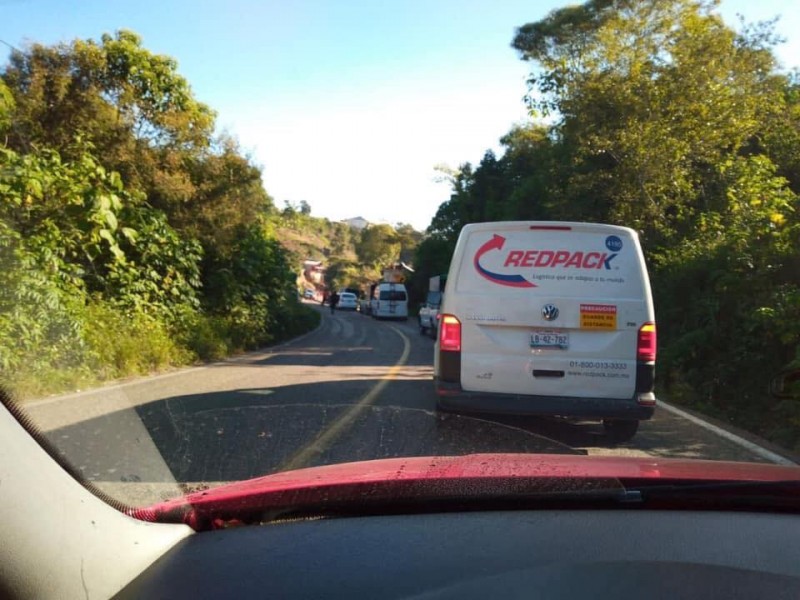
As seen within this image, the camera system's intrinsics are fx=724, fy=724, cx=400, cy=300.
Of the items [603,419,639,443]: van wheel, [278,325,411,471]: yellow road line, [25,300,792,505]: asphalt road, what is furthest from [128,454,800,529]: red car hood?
[603,419,639,443]: van wheel

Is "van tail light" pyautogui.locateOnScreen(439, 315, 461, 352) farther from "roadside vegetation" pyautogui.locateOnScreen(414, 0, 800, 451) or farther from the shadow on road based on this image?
"roadside vegetation" pyautogui.locateOnScreen(414, 0, 800, 451)

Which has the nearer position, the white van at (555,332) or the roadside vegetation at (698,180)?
the white van at (555,332)

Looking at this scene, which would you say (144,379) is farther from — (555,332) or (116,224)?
(555,332)

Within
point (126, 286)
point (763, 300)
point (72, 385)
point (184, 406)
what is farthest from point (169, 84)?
point (763, 300)

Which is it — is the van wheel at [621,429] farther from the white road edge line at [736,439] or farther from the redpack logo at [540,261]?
the redpack logo at [540,261]

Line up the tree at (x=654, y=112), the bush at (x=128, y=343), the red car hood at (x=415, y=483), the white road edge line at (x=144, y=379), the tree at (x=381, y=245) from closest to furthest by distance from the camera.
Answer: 1. the red car hood at (x=415, y=483)
2. the white road edge line at (x=144, y=379)
3. the bush at (x=128, y=343)
4. the tree at (x=654, y=112)
5. the tree at (x=381, y=245)

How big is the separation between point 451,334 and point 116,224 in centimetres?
919

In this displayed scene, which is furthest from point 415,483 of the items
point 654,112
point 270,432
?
point 654,112

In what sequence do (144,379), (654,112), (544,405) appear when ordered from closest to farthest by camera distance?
(544,405) → (144,379) → (654,112)

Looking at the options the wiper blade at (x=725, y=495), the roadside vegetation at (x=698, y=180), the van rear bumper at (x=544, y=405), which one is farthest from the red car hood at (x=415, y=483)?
the roadside vegetation at (x=698, y=180)

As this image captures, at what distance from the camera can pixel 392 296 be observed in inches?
1793

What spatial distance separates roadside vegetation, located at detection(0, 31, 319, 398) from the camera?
10344 millimetres

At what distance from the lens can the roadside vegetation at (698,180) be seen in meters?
10.8

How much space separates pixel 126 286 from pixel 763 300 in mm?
11450
